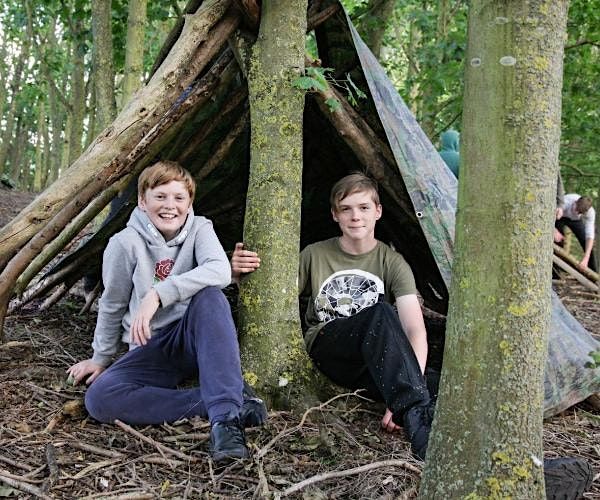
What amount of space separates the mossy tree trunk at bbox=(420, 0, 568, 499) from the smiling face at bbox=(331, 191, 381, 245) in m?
1.47

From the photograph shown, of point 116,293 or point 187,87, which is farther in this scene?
point 187,87

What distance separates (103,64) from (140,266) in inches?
137

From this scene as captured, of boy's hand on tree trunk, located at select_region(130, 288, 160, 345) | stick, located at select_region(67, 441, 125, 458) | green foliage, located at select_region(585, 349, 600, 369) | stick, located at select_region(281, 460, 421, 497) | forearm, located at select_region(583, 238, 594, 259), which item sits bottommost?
stick, located at select_region(281, 460, 421, 497)

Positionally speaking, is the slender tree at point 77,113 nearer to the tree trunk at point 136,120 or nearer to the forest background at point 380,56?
the forest background at point 380,56

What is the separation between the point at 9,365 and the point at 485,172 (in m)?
2.65

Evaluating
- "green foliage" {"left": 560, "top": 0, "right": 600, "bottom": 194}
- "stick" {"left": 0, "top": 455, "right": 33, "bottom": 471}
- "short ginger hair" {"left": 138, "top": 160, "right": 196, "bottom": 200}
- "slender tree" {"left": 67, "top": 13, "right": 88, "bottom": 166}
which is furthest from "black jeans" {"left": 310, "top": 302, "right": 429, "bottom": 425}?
"slender tree" {"left": 67, "top": 13, "right": 88, "bottom": 166}

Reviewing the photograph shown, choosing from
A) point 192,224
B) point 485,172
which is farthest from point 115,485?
point 485,172

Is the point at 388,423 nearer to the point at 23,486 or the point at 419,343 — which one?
the point at 419,343

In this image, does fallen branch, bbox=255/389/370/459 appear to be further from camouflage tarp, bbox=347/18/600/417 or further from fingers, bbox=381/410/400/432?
camouflage tarp, bbox=347/18/600/417

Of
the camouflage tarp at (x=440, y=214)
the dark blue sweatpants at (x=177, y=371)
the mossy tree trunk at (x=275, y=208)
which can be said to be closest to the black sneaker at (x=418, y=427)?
the mossy tree trunk at (x=275, y=208)

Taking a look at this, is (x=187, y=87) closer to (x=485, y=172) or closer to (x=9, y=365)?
(x=9, y=365)

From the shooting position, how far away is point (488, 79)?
5.32 feet

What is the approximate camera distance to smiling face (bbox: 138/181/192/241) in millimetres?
2895

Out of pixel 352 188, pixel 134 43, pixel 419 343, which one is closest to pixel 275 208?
pixel 352 188
